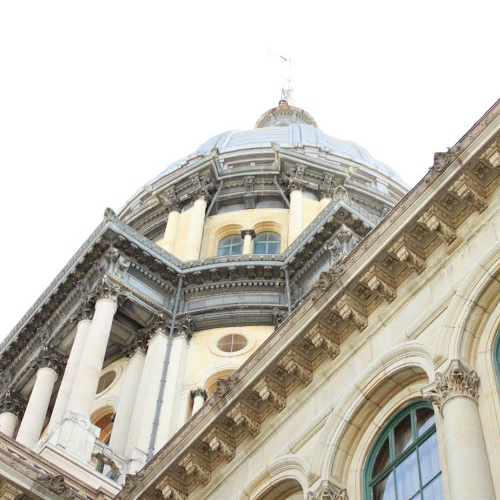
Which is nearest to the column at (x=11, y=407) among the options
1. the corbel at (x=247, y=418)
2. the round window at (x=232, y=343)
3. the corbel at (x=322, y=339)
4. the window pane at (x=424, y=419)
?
the round window at (x=232, y=343)

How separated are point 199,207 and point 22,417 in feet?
41.8

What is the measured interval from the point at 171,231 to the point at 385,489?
105ft

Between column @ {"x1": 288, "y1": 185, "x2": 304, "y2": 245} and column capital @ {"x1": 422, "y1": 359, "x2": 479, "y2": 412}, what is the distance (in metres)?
29.2

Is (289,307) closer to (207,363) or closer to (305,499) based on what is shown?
(207,363)

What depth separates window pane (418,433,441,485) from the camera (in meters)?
16.3

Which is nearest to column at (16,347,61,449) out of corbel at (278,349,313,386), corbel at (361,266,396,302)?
corbel at (278,349,313,386)

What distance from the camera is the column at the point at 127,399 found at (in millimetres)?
35344

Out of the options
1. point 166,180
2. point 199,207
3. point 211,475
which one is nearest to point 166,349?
point 199,207

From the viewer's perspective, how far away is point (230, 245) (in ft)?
158

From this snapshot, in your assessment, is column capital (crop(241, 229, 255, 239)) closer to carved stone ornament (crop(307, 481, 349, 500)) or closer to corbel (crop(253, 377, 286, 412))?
corbel (crop(253, 377, 286, 412))

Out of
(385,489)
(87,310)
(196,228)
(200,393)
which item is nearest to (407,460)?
(385,489)

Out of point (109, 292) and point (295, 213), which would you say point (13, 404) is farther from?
point (295, 213)

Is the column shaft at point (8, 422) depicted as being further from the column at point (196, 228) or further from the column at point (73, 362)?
the column at point (196, 228)

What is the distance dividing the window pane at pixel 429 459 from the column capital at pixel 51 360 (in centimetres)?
2533
